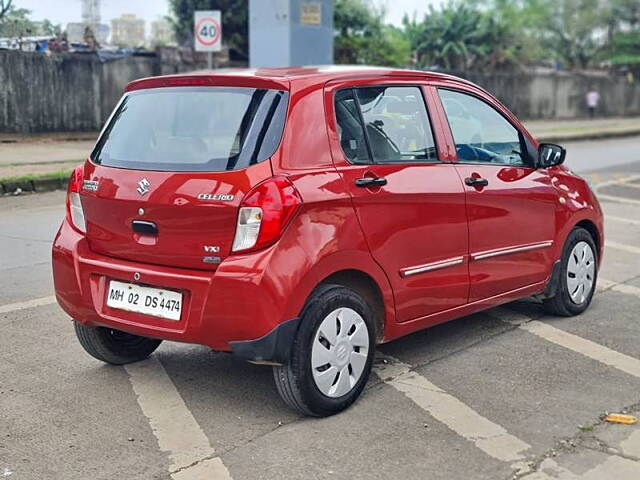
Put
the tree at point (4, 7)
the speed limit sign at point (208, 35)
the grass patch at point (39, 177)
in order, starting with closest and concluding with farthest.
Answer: the grass patch at point (39, 177), the speed limit sign at point (208, 35), the tree at point (4, 7)

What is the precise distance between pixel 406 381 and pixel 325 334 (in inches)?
31.9

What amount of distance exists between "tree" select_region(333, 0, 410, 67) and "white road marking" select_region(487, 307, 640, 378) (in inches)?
829

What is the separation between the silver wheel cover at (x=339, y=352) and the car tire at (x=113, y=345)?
52.6 inches

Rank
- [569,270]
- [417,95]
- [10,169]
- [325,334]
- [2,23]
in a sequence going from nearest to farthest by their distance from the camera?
[325,334] < [417,95] < [569,270] < [10,169] < [2,23]

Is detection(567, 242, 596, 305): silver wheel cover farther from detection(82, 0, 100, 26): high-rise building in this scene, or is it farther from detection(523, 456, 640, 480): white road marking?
detection(82, 0, 100, 26): high-rise building

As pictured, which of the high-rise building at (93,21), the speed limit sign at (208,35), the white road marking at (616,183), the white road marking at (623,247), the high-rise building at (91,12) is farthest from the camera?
the high-rise building at (91,12)

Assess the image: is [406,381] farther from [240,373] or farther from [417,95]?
[417,95]

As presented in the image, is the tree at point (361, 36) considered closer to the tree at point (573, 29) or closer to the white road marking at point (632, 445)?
the white road marking at point (632, 445)

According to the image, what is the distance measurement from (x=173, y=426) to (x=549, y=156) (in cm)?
304

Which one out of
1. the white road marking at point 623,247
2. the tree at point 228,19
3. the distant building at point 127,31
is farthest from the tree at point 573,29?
the white road marking at point 623,247

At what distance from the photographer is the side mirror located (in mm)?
5691

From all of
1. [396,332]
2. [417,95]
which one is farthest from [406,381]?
[417,95]

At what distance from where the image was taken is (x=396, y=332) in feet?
15.5

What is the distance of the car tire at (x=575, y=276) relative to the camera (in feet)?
19.6
